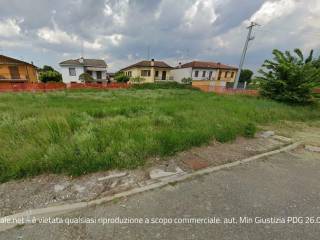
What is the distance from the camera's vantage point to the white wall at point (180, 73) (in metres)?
37.4

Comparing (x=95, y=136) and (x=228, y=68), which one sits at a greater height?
(x=228, y=68)

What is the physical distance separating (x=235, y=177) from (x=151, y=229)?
6.39 feet

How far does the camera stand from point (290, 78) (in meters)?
10.7

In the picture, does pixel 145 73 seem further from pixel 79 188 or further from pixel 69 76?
pixel 79 188

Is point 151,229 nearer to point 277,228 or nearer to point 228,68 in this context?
point 277,228

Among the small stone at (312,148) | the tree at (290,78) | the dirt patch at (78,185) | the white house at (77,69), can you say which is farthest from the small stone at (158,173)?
the white house at (77,69)

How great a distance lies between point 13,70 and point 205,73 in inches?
1454

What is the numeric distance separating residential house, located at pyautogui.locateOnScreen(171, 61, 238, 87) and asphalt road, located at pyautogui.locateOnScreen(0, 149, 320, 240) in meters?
33.8

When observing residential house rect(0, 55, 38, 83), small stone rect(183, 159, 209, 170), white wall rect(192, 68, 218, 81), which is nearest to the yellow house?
white wall rect(192, 68, 218, 81)

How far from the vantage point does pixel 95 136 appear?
3.91m

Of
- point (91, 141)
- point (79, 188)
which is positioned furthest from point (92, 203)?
point (91, 141)

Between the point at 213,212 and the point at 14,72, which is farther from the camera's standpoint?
the point at 14,72

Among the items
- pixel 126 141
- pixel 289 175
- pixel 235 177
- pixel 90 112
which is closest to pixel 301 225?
pixel 235 177

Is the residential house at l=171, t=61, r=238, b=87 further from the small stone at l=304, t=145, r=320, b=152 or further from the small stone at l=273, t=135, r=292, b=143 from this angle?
the small stone at l=304, t=145, r=320, b=152
